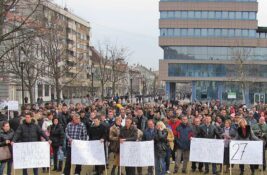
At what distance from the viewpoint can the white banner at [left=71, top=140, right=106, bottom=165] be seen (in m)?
14.4

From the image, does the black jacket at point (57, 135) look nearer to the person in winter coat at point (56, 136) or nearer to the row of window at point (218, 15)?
the person in winter coat at point (56, 136)

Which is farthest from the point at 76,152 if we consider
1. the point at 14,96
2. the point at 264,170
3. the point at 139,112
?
the point at 14,96

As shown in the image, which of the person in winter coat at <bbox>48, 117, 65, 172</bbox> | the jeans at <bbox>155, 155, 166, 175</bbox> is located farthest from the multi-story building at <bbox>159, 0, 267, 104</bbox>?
the jeans at <bbox>155, 155, 166, 175</bbox>

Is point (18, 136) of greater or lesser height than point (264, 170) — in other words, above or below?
above

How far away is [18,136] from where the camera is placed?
13734 mm

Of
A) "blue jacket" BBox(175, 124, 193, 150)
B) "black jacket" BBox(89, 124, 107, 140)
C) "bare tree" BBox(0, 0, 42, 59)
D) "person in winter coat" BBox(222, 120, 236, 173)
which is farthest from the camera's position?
"bare tree" BBox(0, 0, 42, 59)

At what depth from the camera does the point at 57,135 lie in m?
16.2

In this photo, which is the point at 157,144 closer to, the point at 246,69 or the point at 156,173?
the point at 156,173

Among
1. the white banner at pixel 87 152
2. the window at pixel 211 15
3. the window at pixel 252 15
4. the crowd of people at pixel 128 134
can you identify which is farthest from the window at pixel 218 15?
the white banner at pixel 87 152

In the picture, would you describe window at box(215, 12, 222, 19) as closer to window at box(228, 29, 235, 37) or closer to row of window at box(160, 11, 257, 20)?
row of window at box(160, 11, 257, 20)

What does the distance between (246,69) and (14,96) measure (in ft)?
124

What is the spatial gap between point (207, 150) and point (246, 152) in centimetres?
122

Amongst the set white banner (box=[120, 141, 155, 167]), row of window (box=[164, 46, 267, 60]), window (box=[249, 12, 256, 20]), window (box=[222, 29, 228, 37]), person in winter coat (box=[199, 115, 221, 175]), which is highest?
window (box=[249, 12, 256, 20])

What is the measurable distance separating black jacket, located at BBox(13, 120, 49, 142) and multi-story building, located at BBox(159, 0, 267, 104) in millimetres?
71403
